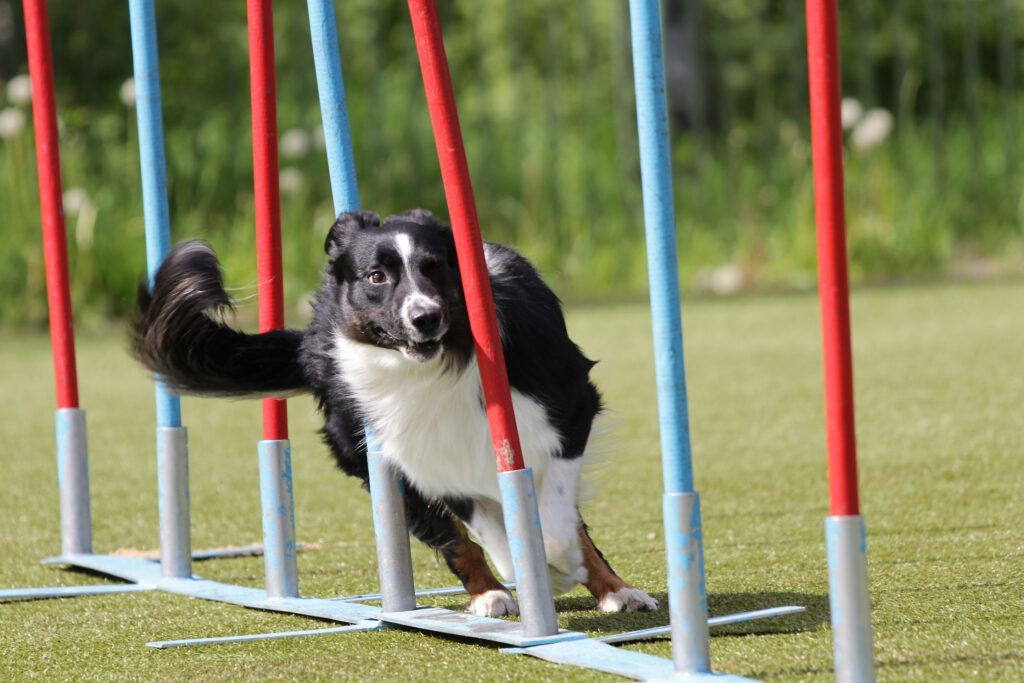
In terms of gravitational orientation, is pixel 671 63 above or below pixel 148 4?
above

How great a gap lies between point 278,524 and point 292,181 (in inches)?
243

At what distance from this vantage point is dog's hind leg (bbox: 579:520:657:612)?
94.3 inches

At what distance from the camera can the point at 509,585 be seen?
2.69m

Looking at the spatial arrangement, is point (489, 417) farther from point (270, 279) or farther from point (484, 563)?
point (270, 279)

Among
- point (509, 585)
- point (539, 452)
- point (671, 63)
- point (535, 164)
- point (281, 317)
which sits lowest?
point (509, 585)

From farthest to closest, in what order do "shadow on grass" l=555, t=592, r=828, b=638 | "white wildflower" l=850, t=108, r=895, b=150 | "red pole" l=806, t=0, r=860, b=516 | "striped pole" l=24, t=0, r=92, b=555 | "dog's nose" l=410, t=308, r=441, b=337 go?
"white wildflower" l=850, t=108, r=895, b=150
"striped pole" l=24, t=0, r=92, b=555
"dog's nose" l=410, t=308, r=441, b=337
"shadow on grass" l=555, t=592, r=828, b=638
"red pole" l=806, t=0, r=860, b=516

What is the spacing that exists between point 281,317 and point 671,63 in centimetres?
869

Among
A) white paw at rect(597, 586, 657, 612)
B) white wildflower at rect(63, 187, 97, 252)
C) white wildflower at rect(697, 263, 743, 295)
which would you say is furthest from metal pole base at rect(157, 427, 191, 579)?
white wildflower at rect(697, 263, 743, 295)

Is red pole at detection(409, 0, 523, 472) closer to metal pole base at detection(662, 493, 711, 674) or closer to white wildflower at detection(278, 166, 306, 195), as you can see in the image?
metal pole base at detection(662, 493, 711, 674)

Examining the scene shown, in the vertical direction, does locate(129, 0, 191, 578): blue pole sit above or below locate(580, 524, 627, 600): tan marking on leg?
above

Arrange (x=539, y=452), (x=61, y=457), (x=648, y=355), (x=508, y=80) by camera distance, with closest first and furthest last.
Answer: (x=539, y=452) → (x=61, y=457) → (x=648, y=355) → (x=508, y=80)

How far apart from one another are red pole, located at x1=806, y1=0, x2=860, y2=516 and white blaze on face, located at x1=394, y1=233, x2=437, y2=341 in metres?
0.87

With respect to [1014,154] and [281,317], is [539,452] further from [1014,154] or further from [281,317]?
[1014,154]

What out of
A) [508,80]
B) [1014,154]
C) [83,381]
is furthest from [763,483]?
[508,80]
